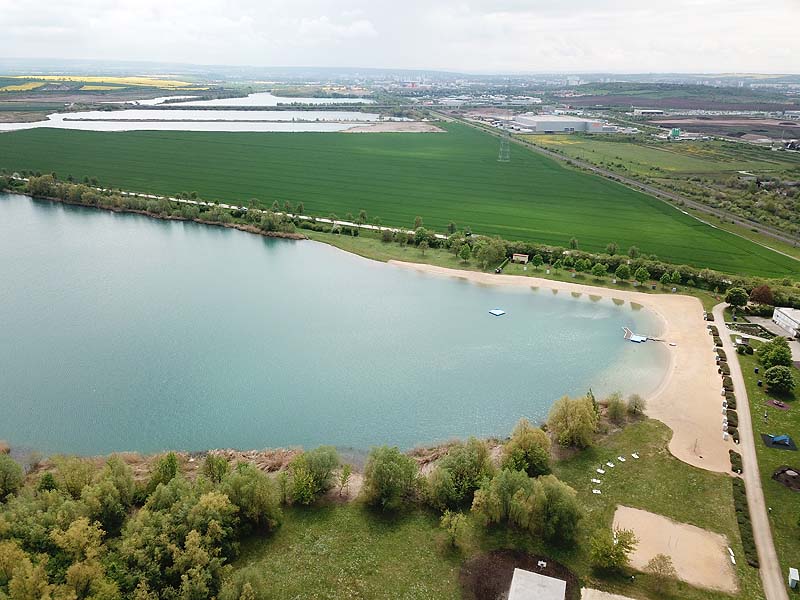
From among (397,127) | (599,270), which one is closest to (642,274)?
(599,270)

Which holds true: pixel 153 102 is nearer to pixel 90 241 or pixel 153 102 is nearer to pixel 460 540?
→ pixel 90 241

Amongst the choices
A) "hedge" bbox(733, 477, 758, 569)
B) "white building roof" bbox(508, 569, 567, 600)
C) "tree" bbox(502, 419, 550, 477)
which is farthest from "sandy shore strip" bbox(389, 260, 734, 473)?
"white building roof" bbox(508, 569, 567, 600)

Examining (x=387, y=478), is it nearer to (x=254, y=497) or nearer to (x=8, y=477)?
(x=254, y=497)

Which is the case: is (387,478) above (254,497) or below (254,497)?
below

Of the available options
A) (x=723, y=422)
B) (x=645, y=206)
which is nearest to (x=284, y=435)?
(x=723, y=422)

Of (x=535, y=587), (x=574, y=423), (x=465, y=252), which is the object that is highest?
(x=465, y=252)

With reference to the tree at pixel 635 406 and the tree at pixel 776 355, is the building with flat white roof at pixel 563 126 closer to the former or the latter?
the tree at pixel 776 355
